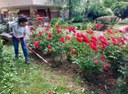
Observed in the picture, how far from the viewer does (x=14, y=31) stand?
5398 millimetres

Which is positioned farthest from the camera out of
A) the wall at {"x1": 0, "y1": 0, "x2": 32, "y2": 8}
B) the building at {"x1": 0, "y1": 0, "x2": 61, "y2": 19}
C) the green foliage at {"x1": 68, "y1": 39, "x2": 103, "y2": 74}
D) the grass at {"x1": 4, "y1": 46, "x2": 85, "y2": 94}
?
the building at {"x1": 0, "y1": 0, "x2": 61, "y2": 19}

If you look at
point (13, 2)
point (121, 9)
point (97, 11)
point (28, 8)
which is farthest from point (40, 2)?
point (121, 9)

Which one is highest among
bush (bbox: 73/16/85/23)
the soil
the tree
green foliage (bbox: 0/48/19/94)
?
the tree

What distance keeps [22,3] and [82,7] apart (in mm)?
6043

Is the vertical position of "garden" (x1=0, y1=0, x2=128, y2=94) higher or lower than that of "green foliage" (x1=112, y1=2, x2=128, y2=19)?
lower

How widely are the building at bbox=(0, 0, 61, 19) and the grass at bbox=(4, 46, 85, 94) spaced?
14.4 metres

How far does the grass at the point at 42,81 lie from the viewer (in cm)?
396

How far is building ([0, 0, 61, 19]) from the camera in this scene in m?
19.7

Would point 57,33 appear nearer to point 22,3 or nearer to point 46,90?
point 46,90

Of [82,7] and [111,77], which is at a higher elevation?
[82,7]

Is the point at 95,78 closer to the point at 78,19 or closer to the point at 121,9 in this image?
the point at 78,19

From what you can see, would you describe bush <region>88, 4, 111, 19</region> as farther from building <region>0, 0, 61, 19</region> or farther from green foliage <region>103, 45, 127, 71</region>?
green foliage <region>103, 45, 127, 71</region>

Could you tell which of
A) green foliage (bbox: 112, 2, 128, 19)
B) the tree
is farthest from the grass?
green foliage (bbox: 112, 2, 128, 19)

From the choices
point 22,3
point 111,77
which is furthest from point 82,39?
point 22,3
